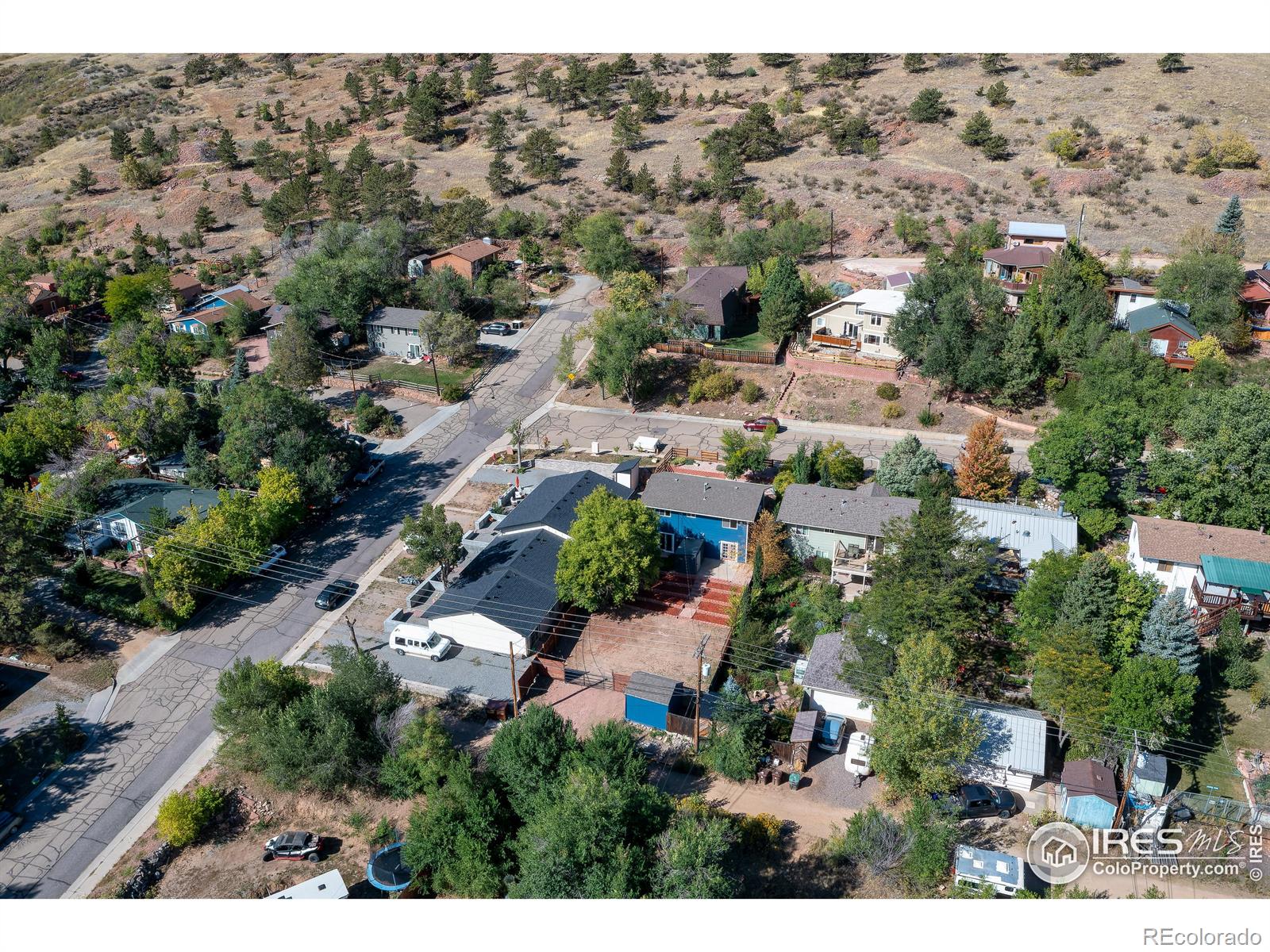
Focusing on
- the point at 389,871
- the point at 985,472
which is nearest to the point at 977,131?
the point at 985,472

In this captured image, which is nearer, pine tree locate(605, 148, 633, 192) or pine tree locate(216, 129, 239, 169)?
pine tree locate(605, 148, 633, 192)

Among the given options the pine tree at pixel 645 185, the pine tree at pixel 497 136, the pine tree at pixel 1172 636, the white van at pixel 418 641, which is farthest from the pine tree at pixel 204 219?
the pine tree at pixel 1172 636

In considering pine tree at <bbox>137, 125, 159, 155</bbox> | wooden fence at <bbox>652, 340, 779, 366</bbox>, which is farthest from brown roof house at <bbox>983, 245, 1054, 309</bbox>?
pine tree at <bbox>137, 125, 159, 155</bbox>

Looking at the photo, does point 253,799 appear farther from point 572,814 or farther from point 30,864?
point 572,814

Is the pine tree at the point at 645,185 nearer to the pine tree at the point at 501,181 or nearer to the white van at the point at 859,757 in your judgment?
the pine tree at the point at 501,181

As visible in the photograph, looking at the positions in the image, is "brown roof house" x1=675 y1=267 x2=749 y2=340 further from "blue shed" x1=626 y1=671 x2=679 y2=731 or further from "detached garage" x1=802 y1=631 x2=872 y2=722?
"blue shed" x1=626 y1=671 x2=679 y2=731
